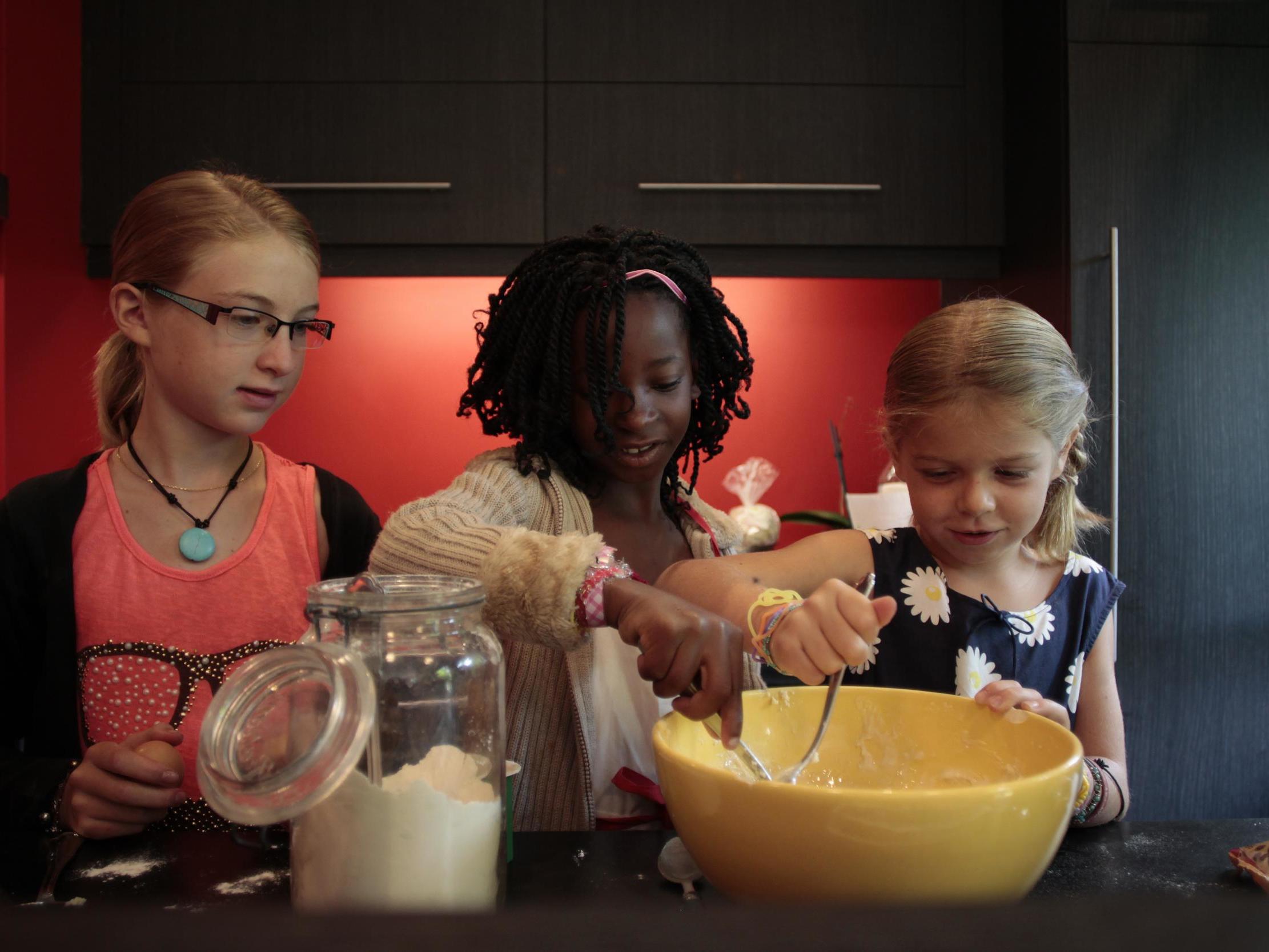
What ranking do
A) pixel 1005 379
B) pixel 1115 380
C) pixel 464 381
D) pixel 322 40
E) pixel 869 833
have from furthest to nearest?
pixel 464 381
pixel 322 40
pixel 1115 380
pixel 1005 379
pixel 869 833

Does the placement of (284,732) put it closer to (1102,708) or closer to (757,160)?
(1102,708)

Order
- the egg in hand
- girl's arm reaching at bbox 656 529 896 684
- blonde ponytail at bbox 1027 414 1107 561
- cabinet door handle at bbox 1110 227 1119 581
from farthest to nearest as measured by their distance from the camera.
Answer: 1. cabinet door handle at bbox 1110 227 1119 581
2. blonde ponytail at bbox 1027 414 1107 561
3. the egg in hand
4. girl's arm reaching at bbox 656 529 896 684

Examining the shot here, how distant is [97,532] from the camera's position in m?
0.95

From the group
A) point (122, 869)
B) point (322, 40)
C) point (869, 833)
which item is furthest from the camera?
point (322, 40)

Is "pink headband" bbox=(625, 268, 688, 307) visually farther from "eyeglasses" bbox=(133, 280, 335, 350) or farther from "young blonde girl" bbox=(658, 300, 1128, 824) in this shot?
"eyeglasses" bbox=(133, 280, 335, 350)

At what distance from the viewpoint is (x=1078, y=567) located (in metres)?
0.97

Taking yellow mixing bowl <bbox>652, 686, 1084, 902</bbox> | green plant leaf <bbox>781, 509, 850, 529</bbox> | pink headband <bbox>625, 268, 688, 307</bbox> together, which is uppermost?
pink headband <bbox>625, 268, 688, 307</bbox>

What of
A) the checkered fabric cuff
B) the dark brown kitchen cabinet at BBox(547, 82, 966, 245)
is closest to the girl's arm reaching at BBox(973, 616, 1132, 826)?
the checkered fabric cuff

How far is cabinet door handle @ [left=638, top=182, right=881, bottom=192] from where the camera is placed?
1.88 metres

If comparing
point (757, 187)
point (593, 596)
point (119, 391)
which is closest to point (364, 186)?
point (757, 187)

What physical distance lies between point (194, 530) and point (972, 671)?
0.76m

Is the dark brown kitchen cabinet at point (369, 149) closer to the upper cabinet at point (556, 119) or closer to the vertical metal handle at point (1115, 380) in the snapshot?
the upper cabinet at point (556, 119)

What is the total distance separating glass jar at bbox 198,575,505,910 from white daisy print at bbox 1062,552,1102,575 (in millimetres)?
665

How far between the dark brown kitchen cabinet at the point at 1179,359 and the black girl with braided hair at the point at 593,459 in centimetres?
100
